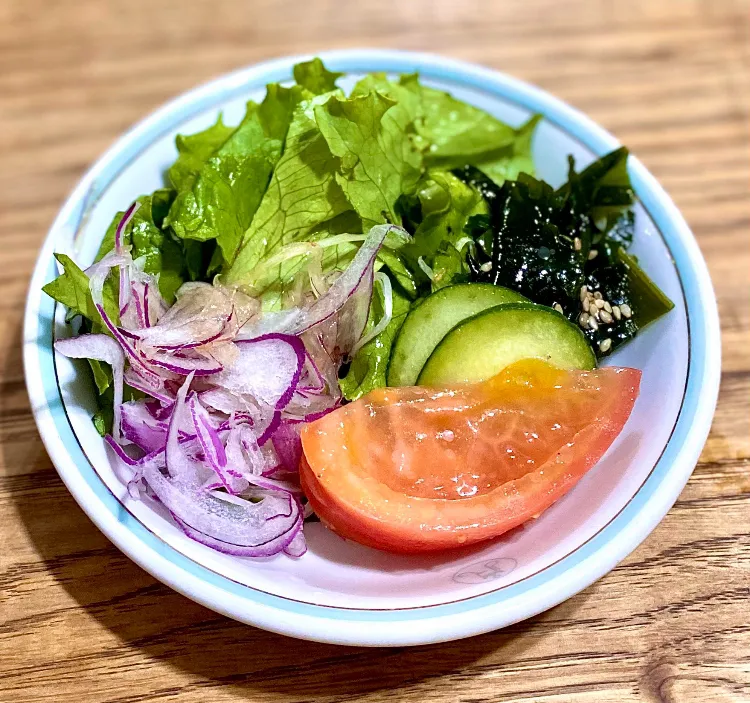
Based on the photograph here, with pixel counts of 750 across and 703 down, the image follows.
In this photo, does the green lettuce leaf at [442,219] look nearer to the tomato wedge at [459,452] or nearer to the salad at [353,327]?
the salad at [353,327]

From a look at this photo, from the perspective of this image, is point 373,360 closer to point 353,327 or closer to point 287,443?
point 353,327

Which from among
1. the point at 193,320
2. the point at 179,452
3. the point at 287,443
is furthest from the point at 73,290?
the point at 287,443

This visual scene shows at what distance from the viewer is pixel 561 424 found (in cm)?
173

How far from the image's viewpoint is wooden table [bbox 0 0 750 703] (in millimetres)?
1694

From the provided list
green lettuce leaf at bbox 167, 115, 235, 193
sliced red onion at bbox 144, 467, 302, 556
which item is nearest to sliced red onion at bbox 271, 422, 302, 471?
sliced red onion at bbox 144, 467, 302, 556

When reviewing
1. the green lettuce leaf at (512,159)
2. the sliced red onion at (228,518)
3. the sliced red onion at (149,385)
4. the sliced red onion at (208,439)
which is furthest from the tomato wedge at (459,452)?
the green lettuce leaf at (512,159)

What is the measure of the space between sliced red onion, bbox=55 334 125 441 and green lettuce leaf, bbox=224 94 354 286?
523mm

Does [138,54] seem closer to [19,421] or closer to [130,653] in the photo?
[19,421]

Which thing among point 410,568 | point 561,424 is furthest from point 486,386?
point 410,568

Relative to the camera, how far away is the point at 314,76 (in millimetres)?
2363

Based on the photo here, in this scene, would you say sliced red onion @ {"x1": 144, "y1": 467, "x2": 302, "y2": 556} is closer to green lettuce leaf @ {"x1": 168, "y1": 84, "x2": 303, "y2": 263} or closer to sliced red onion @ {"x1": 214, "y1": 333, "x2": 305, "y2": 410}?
sliced red onion @ {"x1": 214, "y1": 333, "x2": 305, "y2": 410}

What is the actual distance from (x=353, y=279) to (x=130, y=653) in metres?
1.15

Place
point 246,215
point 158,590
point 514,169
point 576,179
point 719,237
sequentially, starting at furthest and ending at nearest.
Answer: point 719,237 → point 514,169 → point 576,179 → point 246,215 → point 158,590

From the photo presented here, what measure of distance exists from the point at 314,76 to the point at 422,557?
1.66 meters
